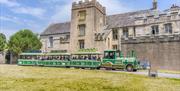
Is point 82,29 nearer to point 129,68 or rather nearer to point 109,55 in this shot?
point 109,55

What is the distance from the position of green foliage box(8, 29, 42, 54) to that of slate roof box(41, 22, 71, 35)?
421 cm

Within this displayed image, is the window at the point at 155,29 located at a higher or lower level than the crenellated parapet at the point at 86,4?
lower

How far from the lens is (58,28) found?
5209 cm

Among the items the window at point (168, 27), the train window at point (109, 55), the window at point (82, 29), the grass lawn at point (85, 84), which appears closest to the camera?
the grass lawn at point (85, 84)

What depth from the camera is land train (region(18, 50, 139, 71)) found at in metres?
28.2

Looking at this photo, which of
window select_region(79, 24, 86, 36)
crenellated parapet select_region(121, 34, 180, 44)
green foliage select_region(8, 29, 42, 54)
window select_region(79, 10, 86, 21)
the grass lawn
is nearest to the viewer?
the grass lawn

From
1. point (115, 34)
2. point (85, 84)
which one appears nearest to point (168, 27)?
point (115, 34)

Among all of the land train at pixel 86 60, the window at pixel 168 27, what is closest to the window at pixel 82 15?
the land train at pixel 86 60

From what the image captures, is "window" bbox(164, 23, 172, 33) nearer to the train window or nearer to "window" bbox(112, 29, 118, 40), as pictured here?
"window" bbox(112, 29, 118, 40)

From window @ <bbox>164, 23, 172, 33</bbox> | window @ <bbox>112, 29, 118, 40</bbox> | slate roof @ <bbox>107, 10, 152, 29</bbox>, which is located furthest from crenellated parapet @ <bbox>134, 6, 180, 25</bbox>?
window @ <bbox>112, 29, 118, 40</bbox>

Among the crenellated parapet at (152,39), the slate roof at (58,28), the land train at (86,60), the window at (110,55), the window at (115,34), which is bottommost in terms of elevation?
the land train at (86,60)

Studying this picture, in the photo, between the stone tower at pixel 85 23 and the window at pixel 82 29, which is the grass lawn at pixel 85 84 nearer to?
the stone tower at pixel 85 23

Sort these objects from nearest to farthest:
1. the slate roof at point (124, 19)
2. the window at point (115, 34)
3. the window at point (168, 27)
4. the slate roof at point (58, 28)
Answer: the window at point (168, 27) < the slate roof at point (124, 19) < the window at point (115, 34) < the slate roof at point (58, 28)

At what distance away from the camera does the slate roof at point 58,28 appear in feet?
164
